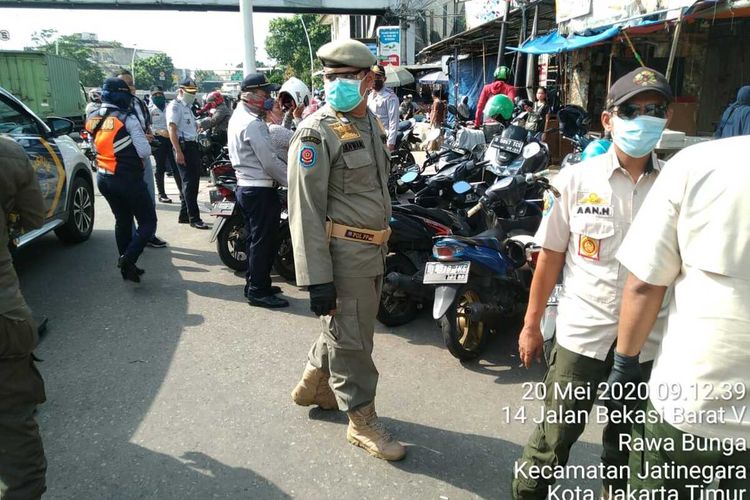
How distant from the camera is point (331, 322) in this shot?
8.80 ft

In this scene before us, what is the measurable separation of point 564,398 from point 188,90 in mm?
7240

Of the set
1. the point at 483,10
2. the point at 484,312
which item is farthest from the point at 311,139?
the point at 483,10

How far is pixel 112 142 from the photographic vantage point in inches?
193

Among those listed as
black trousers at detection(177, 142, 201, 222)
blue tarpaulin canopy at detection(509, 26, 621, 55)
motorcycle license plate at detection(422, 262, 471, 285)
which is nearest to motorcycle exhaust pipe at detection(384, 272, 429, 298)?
motorcycle license plate at detection(422, 262, 471, 285)

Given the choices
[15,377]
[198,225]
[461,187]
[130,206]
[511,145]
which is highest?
[511,145]

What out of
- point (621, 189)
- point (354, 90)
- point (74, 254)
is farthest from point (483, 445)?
point (74, 254)

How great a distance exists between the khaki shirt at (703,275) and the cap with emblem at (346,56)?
1.56m

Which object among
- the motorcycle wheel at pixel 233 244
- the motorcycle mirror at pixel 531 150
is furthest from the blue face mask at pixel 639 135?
the motorcycle wheel at pixel 233 244

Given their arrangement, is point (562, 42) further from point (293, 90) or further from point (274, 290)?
point (274, 290)

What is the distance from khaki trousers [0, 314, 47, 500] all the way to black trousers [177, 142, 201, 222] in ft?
17.0

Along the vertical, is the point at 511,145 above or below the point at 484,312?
above

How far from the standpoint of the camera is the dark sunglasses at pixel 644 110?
2066 mm

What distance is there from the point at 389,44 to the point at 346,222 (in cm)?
2101

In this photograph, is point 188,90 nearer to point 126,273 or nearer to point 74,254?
point 74,254
